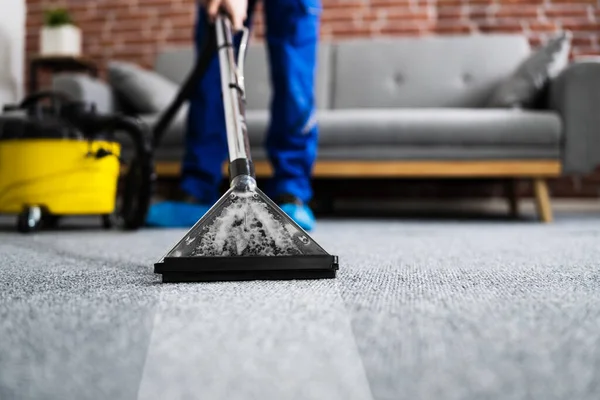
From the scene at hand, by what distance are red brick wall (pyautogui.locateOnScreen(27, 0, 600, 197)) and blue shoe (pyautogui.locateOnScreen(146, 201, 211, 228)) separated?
1772 mm

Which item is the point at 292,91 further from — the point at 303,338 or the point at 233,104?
the point at 303,338

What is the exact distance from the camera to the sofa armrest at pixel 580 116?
73.1 inches

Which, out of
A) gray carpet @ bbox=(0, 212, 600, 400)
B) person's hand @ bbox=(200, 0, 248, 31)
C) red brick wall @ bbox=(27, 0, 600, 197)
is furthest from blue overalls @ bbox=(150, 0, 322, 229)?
red brick wall @ bbox=(27, 0, 600, 197)

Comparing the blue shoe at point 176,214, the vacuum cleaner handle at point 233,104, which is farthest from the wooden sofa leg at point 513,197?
the vacuum cleaner handle at point 233,104

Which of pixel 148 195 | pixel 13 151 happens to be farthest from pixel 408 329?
pixel 13 151

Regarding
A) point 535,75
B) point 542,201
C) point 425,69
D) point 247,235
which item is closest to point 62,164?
point 247,235

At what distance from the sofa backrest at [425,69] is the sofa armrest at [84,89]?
104 cm

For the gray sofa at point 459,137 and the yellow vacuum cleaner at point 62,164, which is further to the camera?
the gray sofa at point 459,137

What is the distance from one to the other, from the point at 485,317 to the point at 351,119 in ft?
5.42

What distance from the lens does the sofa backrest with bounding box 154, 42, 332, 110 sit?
8.73 feet

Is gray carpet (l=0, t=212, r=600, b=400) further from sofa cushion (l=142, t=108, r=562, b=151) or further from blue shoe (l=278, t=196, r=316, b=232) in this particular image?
sofa cushion (l=142, t=108, r=562, b=151)

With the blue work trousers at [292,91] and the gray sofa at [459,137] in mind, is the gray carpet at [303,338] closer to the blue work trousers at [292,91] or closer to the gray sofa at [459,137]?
the blue work trousers at [292,91]

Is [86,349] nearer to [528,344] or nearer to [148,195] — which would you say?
[528,344]

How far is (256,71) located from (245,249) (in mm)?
2221
